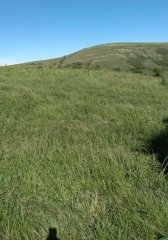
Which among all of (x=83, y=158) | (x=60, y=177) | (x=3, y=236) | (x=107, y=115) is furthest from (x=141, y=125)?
(x=3, y=236)

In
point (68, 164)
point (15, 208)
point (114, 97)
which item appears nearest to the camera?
point (15, 208)

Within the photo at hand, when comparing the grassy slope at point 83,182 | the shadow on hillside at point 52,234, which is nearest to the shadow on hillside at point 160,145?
the grassy slope at point 83,182

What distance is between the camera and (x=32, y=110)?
363 inches

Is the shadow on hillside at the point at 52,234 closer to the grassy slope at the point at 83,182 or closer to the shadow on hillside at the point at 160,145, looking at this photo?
the grassy slope at the point at 83,182

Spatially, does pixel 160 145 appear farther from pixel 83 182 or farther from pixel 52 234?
pixel 52 234

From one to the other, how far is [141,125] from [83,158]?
240 cm

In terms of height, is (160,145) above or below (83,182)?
below

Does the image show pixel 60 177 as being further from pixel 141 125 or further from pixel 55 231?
pixel 141 125

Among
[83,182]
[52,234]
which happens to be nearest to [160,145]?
[83,182]

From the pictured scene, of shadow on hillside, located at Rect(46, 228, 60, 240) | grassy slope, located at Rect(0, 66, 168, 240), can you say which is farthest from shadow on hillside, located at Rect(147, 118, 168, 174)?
shadow on hillside, located at Rect(46, 228, 60, 240)

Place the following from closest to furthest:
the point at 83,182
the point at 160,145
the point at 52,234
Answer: the point at 52,234
the point at 83,182
the point at 160,145

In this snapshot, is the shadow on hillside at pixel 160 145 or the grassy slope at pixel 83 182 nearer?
the grassy slope at pixel 83 182

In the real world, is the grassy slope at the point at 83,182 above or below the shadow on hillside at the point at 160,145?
above

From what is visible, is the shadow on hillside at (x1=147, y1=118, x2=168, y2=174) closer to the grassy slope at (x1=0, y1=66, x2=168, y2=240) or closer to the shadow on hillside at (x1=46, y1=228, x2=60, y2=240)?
the grassy slope at (x1=0, y1=66, x2=168, y2=240)
